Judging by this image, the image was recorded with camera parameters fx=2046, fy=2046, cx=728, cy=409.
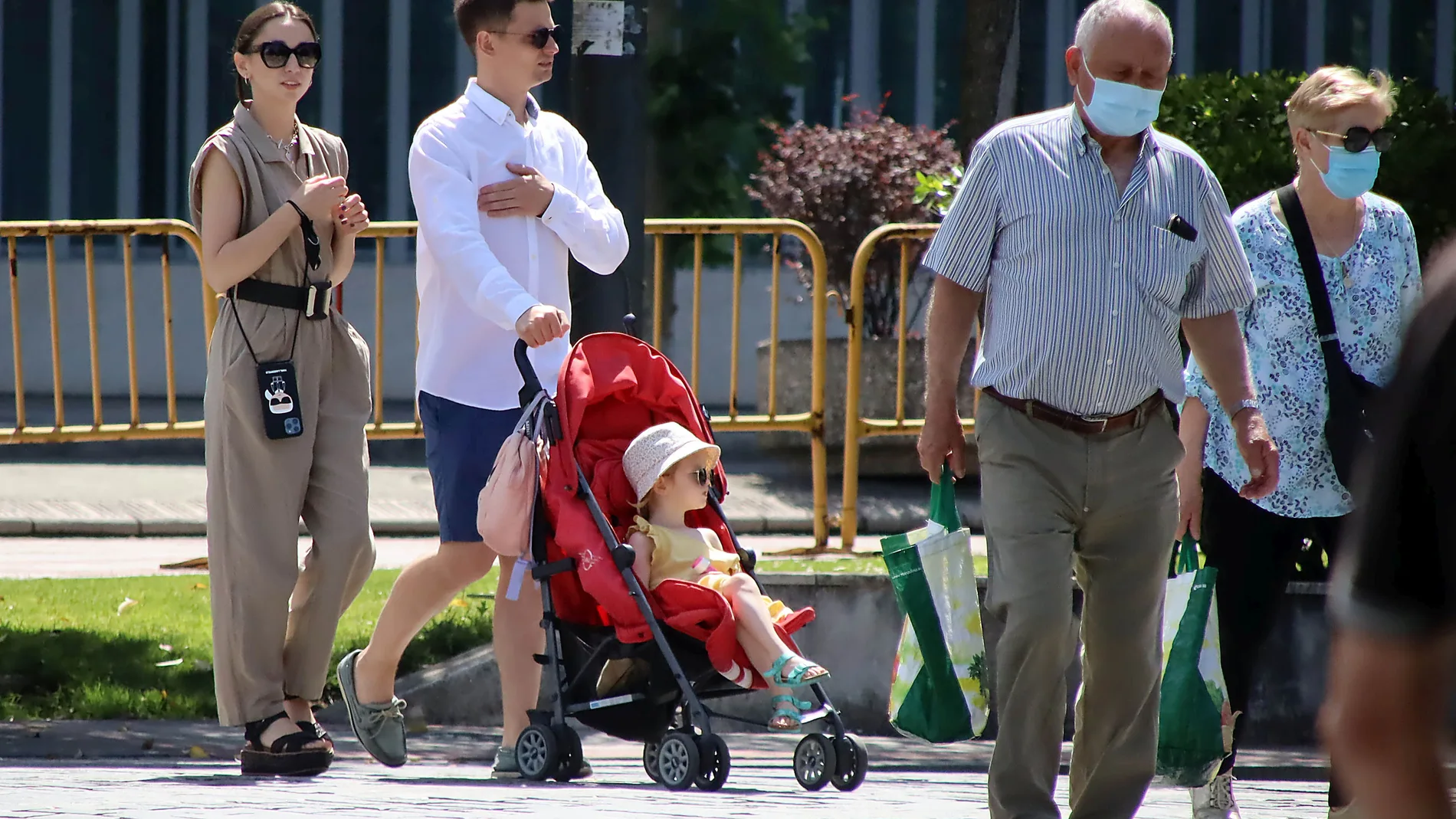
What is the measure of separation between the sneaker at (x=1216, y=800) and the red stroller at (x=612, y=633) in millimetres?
786

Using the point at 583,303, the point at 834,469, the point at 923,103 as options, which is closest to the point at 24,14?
the point at 923,103

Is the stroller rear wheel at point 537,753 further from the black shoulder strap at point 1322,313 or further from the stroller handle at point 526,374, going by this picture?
the black shoulder strap at point 1322,313

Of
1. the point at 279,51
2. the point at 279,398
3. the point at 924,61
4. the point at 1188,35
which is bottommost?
the point at 279,398

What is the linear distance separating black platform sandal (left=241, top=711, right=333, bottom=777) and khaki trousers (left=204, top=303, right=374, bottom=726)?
4cm

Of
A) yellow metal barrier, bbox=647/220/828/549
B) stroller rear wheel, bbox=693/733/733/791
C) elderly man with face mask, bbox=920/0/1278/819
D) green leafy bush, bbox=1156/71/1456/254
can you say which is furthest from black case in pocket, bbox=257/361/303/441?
green leafy bush, bbox=1156/71/1456/254

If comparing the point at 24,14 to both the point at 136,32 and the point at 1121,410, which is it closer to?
the point at 136,32

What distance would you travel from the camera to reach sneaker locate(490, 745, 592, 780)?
5070 mm

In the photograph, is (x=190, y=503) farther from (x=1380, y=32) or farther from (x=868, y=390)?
(x=1380, y=32)

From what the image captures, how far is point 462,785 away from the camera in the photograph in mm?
4938

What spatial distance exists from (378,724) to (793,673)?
113 centimetres

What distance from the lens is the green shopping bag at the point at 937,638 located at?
423cm

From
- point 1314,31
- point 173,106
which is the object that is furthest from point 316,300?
point 1314,31

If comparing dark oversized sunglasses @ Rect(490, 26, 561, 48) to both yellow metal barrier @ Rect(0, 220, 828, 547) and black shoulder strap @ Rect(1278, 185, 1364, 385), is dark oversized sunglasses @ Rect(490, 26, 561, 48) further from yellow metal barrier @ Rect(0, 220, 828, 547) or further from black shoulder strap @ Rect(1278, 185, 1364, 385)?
yellow metal barrier @ Rect(0, 220, 828, 547)

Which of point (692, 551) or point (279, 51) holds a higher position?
point (279, 51)
